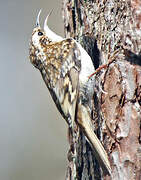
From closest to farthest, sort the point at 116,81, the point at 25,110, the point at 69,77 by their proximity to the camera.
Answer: the point at 116,81, the point at 69,77, the point at 25,110

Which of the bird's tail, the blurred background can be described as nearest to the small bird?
the bird's tail

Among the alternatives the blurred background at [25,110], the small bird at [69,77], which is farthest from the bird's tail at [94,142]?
the blurred background at [25,110]

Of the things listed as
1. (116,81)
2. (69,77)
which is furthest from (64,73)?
(116,81)

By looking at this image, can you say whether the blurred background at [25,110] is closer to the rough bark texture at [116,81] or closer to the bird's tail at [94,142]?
the rough bark texture at [116,81]

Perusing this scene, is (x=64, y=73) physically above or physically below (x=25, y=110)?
below

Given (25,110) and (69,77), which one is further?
(25,110)

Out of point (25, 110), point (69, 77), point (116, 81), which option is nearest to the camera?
point (116, 81)

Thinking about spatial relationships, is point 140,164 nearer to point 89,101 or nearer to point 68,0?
point 89,101

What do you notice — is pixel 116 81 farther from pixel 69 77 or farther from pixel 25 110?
pixel 25 110
